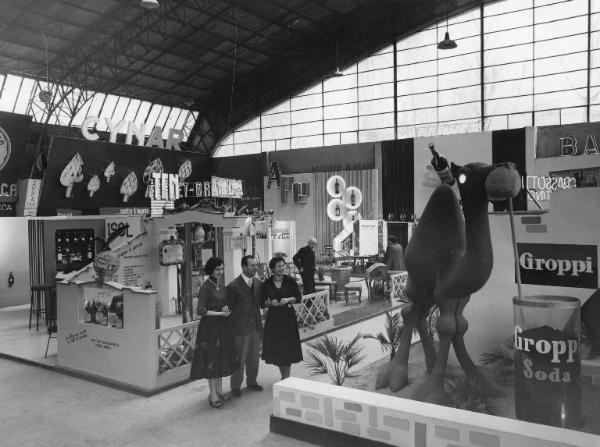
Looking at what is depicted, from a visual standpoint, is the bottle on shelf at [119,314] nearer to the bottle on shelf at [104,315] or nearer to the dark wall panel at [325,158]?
the bottle on shelf at [104,315]

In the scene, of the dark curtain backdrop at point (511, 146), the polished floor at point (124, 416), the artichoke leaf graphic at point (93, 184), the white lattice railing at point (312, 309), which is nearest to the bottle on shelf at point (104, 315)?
the polished floor at point (124, 416)

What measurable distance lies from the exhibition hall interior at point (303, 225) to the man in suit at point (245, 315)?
→ 26 mm

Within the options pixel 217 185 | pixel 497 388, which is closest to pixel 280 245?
pixel 217 185

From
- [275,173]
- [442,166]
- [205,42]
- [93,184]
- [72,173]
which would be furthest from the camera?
[275,173]

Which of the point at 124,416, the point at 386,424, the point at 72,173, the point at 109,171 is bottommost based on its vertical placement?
the point at 124,416

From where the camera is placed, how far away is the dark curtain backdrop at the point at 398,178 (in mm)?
20672

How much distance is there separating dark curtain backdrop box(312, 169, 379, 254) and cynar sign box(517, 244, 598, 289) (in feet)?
50.5

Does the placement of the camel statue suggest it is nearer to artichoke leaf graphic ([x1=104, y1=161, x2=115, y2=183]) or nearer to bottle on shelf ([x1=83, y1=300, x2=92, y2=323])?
bottle on shelf ([x1=83, y1=300, x2=92, y2=323])

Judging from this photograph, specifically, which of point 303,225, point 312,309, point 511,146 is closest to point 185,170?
point 303,225

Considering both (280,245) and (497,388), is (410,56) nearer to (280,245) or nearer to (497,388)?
(280,245)

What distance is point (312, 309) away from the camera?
398 inches

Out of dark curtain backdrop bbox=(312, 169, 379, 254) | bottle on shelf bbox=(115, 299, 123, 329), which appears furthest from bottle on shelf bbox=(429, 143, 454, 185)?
dark curtain backdrop bbox=(312, 169, 379, 254)

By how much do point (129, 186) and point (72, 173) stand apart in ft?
8.26

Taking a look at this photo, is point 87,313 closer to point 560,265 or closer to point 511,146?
point 560,265
